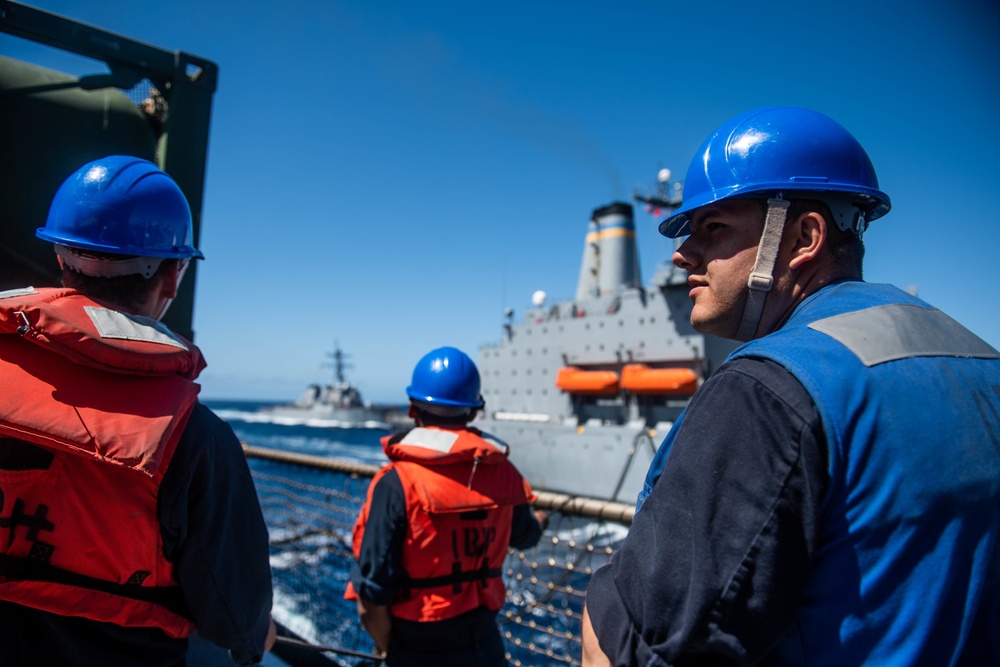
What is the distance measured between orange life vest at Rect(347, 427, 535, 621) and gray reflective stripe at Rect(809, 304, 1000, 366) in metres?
1.95

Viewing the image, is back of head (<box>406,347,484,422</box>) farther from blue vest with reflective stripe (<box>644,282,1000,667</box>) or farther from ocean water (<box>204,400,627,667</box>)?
blue vest with reflective stripe (<box>644,282,1000,667</box>)

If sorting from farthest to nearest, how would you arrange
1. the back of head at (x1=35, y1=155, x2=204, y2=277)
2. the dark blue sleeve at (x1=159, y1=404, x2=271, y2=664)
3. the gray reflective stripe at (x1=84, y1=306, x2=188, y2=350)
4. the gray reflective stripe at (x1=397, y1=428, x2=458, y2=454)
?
1. the gray reflective stripe at (x1=397, y1=428, x2=458, y2=454)
2. the back of head at (x1=35, y1=155, x2=204, y2=277)
3. the dark blue sleeve at (x1=159, y1=404, x2=271, y2=664)
4. the gray reflective stripe at (x1=84, y1=306, x2=188, y2=350)

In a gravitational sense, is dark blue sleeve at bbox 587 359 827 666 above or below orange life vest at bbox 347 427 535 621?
above

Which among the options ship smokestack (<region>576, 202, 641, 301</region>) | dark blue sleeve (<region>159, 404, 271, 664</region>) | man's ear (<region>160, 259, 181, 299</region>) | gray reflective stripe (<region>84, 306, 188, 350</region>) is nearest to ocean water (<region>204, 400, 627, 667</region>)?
dark blue sleeve (<region>159, 404, 271, 664</region>)

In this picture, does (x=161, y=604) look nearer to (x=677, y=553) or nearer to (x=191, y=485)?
(x=191, y=485)

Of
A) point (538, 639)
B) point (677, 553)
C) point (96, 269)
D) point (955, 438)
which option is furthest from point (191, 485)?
point (538, 639)

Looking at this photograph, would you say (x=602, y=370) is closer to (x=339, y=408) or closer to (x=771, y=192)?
(x=771, y=192)

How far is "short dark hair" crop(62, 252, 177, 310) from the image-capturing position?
163 cm

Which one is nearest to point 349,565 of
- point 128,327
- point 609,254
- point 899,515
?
point 128,327

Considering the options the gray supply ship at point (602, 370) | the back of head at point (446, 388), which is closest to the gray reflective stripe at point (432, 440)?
the back of head at point (446, 388)

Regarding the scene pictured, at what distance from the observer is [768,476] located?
920 mm

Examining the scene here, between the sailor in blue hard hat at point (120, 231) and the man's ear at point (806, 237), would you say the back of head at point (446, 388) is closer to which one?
the sailor in blue hard hat at point (120, 231)

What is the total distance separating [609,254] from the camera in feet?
71.6

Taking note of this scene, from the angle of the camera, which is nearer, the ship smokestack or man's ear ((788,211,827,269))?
man's ear ((788,211,827,269))
